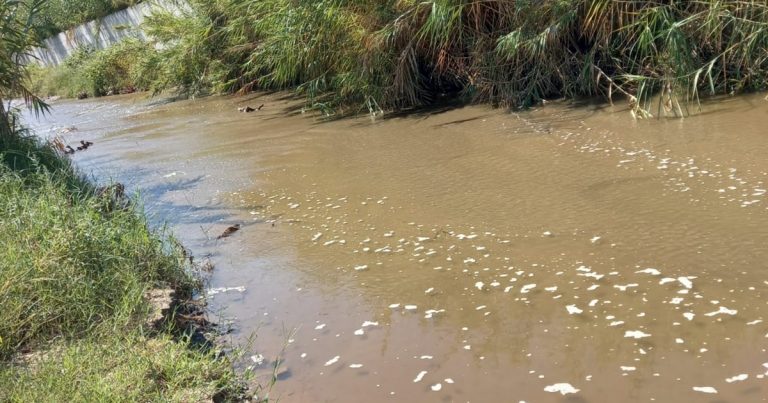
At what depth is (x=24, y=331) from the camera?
2.95m

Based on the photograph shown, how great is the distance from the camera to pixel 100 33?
22.2m

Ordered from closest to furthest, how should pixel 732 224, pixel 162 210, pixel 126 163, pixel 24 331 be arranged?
1. pixel 24 331
2. pixel 732 224
3. pixel 162 210
4. pixel 126 163

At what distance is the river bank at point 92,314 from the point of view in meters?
2.55

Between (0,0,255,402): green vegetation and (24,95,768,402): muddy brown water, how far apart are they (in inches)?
13.7

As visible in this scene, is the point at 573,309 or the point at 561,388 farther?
the point at 573,309

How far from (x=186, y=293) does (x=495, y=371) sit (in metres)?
1.78

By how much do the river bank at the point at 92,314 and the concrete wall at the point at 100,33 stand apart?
15.1 m

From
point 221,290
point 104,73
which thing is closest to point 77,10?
point 104,73

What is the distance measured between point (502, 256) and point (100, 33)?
21.4 m

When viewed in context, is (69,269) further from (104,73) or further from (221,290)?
(104,73)

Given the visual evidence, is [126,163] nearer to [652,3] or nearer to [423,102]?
[423,102]

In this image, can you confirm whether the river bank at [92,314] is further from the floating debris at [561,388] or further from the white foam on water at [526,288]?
the white foam on water at [526,288]

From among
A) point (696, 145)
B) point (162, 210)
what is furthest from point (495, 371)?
point (162, 210)

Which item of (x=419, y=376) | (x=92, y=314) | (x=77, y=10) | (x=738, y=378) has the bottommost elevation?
(x=738, y=378)
